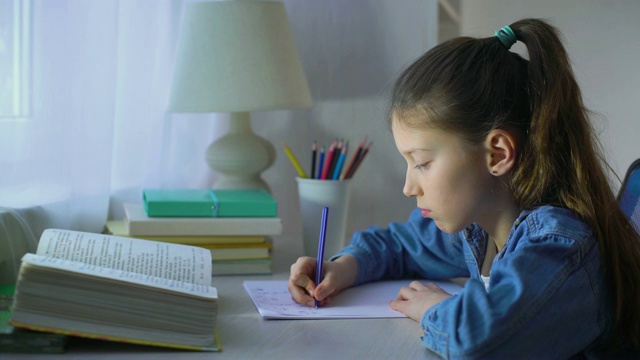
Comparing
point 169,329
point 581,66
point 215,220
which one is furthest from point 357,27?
point 169,329

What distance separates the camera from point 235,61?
1.36m

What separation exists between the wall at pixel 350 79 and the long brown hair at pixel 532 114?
2.02 ft

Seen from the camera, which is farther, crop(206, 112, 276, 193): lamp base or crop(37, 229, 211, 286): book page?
crop(206, 112, 276, 193): lamp base

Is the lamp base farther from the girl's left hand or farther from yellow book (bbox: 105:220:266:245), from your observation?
the girl's left hand

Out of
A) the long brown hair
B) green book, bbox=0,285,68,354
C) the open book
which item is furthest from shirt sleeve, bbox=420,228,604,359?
green book, bbox=0,285,68,354

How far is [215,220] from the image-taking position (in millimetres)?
1242

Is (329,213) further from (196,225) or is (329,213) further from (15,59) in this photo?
(15,59)

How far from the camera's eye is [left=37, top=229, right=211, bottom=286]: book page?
93 cm

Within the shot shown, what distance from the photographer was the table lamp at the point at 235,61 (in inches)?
53.2

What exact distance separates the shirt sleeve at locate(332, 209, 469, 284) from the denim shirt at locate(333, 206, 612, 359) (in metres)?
0.26

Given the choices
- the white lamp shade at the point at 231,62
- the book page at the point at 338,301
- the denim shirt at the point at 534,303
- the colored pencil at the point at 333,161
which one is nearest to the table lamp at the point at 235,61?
the white lamp shade at the point at 231,62

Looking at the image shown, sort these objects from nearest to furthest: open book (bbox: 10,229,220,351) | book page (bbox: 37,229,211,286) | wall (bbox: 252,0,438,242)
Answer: open book (bbox: 10,229,220,351) → book page (bbox: 37,229,211,286) → wall (bbox: 252,0,438,242)

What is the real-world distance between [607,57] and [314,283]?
32.0 inches

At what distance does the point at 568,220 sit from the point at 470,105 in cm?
18
